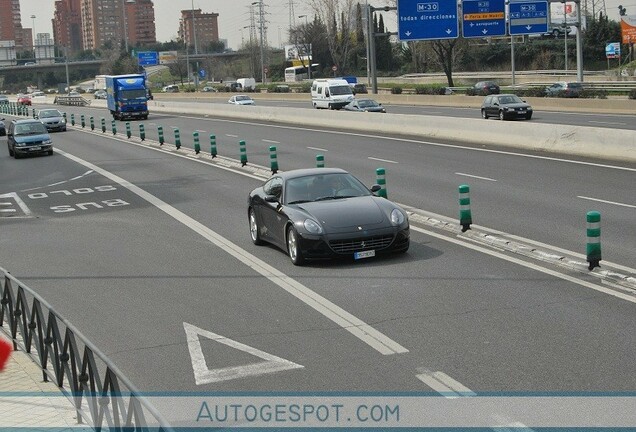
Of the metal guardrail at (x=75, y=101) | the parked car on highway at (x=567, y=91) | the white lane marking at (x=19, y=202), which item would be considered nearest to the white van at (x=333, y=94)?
the parked car on highway at (x=567, y=91)

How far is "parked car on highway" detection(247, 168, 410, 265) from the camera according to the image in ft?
46.5

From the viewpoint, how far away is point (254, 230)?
16.8 m

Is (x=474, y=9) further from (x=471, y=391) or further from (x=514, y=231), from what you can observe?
(x=471, y=391)

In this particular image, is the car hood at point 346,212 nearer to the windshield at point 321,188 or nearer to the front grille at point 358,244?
the front grille at point 358,244

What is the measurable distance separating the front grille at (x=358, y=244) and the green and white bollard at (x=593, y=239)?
284 cm

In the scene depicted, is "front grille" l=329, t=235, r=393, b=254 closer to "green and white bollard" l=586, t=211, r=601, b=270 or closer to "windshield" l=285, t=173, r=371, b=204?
"windshield" l=285, t=173, r=371, b=204

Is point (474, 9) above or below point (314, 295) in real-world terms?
above

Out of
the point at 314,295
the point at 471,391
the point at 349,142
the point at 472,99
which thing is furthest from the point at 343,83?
the point at 471,391

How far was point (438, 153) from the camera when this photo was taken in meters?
33.4

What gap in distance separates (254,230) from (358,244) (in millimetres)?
3095

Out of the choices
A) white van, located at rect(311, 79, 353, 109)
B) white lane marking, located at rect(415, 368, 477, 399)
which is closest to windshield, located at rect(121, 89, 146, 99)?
white van, located at rect(311, 79, 353, 109)

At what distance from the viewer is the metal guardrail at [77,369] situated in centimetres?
600

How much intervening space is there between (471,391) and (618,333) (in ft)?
7.97

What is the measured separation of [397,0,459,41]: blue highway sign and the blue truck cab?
69.3ft
